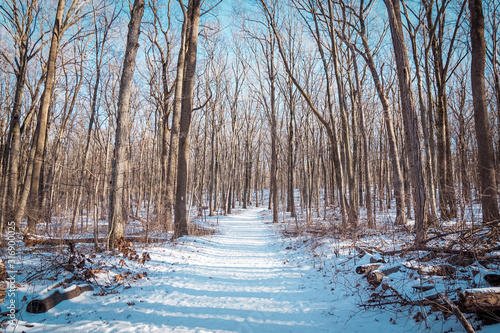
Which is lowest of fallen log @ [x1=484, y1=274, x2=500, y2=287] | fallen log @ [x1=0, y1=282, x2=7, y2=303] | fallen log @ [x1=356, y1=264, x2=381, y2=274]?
fallen log @ [x1=356, y1=264, x2=381, y2=274]

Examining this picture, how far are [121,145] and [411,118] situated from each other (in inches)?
287

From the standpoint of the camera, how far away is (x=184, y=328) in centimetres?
312

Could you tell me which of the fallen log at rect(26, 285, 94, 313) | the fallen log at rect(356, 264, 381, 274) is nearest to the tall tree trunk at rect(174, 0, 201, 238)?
the fallen log at rect(26, 285, 94, 313)

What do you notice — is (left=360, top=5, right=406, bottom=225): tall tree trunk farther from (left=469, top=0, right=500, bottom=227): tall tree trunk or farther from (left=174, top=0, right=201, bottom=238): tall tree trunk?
(left=174, top=0, right=201, bottom=238): tall tree trunk

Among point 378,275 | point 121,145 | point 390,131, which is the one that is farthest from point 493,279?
point 390,131

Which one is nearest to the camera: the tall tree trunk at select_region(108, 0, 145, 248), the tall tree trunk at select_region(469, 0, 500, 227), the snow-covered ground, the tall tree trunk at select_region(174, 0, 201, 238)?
the snow-covered ground

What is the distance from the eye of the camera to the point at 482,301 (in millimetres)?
2398

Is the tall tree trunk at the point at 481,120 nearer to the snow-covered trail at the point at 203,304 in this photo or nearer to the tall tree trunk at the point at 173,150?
the snow-covered trail at the point at 203,304

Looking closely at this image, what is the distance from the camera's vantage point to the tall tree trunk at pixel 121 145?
6129 millimetres

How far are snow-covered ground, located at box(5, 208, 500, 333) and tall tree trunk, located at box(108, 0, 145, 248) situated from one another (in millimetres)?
1201

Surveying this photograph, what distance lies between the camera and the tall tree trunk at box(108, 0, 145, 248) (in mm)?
6129

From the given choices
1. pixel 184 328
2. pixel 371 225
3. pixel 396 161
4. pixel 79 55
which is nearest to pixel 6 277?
pixel 184 328

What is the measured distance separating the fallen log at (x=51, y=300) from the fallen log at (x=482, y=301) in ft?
16.4

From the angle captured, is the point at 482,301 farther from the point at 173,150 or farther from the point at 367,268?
the point at 173,150
